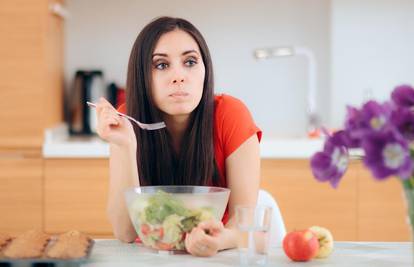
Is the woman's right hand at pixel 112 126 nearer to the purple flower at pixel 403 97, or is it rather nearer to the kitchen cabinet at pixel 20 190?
the purple flower at pixel 403 97

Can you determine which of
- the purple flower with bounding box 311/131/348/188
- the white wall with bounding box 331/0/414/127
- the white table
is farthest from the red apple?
the white wall with bounding box 331/0/414/127

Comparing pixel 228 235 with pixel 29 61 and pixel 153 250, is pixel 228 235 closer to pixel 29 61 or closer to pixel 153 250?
pixel 153 250

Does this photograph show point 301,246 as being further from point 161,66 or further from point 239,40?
point 239,40

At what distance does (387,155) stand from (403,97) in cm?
15

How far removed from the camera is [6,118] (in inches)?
131

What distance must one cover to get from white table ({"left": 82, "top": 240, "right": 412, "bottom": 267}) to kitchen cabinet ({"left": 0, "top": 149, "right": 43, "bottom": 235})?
175 centimetres

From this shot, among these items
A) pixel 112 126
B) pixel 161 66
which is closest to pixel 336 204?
pixel 161 66

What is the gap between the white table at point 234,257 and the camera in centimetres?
141

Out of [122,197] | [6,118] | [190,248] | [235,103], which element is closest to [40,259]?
[190,248]

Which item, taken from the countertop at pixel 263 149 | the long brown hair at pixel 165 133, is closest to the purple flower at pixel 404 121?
the long brown hair at pixel 165 133

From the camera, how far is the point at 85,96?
12.1ft

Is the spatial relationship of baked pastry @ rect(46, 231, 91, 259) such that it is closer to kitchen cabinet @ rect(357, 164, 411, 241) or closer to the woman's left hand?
the woman's left hand

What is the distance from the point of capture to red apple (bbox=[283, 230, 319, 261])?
142 cm

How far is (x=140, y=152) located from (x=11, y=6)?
1.60 m
